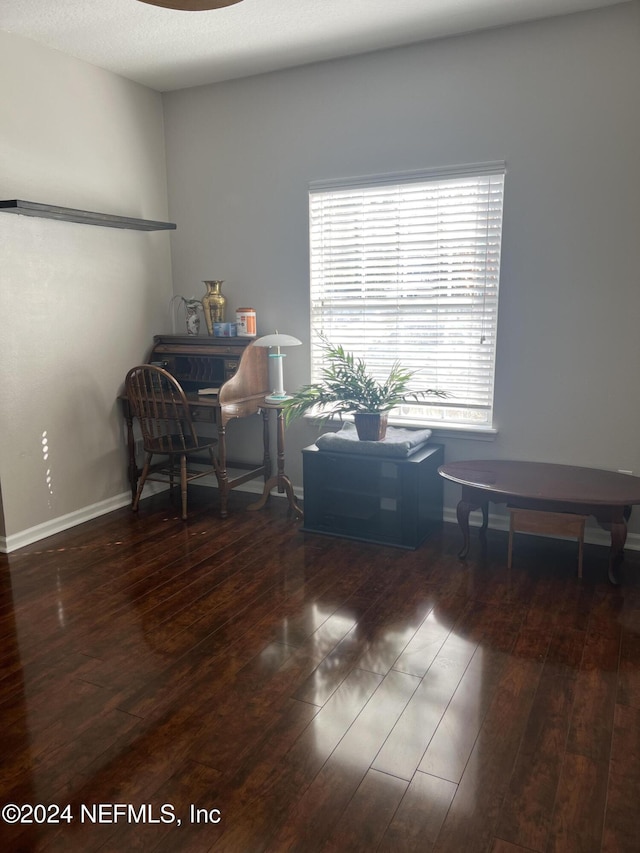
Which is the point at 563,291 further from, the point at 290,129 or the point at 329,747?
the point at 329,747

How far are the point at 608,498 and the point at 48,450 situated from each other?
300cm

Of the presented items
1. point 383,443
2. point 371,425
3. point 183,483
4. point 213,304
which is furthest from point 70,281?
point 383,443

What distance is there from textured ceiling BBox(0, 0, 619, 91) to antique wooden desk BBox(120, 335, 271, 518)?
163cm

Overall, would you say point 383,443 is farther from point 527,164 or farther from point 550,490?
point 527,164

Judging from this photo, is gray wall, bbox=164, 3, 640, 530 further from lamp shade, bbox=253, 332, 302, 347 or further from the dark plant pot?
the dark plant pot

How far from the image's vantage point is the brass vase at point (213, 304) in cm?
426

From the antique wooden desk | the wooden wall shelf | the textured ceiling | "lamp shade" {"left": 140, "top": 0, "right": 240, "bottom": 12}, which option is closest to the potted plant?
the antique wooden desk

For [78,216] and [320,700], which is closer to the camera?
[320,700]

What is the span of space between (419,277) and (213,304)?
1.37 meters

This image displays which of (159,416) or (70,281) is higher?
(70,281)

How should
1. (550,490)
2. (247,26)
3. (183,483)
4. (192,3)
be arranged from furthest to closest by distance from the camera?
(183,483) → (247,26) → (550,490) → (192,3)

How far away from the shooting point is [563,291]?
339cm

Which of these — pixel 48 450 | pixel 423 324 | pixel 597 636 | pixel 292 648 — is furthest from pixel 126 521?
pixel 597 636

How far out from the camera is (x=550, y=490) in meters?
3.08
